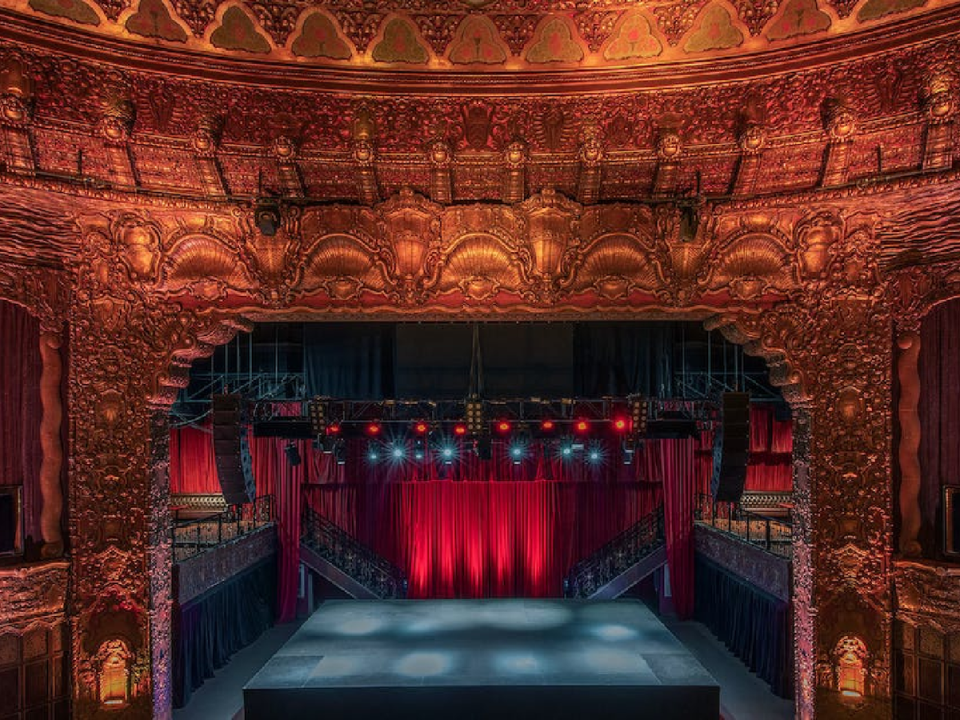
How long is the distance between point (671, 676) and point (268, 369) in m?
11.7

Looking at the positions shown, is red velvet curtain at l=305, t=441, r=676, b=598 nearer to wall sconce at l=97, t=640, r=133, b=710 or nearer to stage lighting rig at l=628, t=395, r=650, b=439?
stage lighting rig at l=628, t=395, r=650, b=439

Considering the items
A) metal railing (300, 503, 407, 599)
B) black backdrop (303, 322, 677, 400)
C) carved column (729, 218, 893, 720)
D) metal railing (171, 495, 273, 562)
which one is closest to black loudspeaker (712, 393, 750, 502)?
carved column (729, 218, 893, 720)

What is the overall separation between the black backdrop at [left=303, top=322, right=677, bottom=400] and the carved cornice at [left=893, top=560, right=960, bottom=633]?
1005 centimetres

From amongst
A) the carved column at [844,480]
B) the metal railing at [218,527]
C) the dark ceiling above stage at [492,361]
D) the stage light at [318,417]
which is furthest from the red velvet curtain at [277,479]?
the carved column at [844,480]

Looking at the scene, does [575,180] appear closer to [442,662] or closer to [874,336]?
[874,336]

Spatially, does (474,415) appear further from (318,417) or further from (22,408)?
(22,408)

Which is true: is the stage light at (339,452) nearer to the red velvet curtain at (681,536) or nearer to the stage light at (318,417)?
the stage light at (318,417)

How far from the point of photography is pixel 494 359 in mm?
16156

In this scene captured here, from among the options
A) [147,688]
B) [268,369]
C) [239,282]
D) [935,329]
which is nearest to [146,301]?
[239,282]

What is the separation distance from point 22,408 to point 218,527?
30.4 ft

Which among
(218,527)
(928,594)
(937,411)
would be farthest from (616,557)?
(937,411)

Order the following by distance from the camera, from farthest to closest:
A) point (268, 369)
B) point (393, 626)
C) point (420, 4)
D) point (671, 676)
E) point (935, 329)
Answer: point (268, 369) < point (393, 626) < point (671, 676) < point (935, 329) < point (420, 4)

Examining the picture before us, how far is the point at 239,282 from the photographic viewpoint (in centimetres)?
657

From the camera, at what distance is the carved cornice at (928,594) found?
19.0 feet
